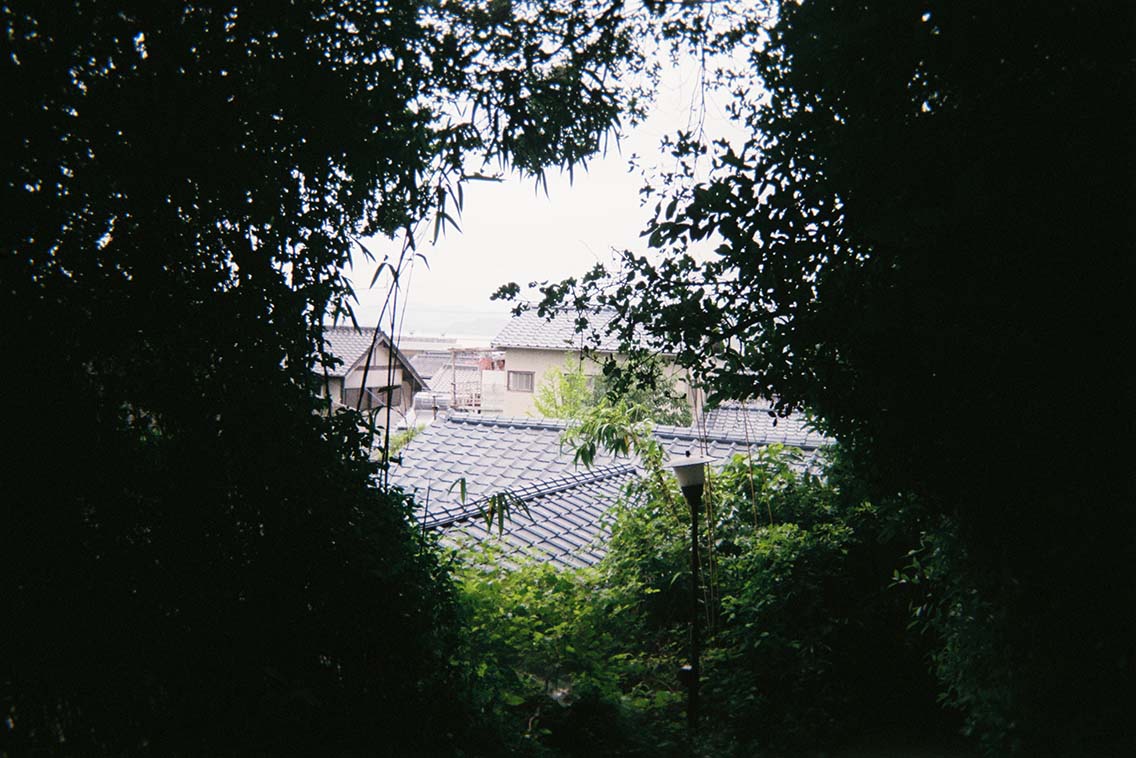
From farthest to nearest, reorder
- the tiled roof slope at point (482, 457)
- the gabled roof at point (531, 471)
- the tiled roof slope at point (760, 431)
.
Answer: the tiled roof slope at point (760, 431), the tiled roof slope at point (482, 457), the gabled roof at point (531, 471)

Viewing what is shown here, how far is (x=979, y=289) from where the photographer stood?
1.52 m

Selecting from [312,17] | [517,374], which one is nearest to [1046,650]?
[312,17]

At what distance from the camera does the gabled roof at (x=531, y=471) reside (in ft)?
20.0

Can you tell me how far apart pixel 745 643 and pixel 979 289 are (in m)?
3.31

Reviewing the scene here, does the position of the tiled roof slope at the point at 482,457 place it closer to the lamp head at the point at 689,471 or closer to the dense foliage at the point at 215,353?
the lamp head at the point at 689,471

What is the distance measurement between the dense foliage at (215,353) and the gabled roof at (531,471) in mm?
3545

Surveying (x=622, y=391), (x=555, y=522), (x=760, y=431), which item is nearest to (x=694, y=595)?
(x=555, y=522)

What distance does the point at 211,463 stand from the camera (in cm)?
178

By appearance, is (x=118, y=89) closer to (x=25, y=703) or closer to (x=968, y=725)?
(x=25, y=703)

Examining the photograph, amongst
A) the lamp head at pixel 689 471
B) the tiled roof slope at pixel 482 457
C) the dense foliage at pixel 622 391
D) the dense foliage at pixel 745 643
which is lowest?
the dense foliage at pixel 745 643

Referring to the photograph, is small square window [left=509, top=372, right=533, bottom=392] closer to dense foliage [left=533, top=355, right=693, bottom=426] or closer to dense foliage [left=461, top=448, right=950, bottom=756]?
dense foliage [left=533, top=355, right=693, bottom=426]

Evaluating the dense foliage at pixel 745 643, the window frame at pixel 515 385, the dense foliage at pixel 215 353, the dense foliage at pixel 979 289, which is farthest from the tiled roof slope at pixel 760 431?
the window frame at pixel 515 385

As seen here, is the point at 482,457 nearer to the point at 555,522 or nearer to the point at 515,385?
the point at 555,522

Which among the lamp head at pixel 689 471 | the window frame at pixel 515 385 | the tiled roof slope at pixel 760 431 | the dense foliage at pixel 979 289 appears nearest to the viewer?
the dense foliage at pixel 979 289
